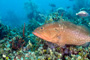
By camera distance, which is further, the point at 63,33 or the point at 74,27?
the point at 74,27

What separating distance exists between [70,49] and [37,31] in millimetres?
1183

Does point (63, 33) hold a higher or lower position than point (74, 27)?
lower

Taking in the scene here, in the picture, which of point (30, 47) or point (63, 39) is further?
point (30, 47)

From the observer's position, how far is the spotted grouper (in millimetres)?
2787

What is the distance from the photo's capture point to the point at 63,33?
9.24ft

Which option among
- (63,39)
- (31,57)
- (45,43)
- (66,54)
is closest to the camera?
(31,57)

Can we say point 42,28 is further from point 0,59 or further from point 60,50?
point 0,59

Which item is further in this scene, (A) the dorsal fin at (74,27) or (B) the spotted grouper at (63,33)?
(A) the dorsal fin at (74,27)

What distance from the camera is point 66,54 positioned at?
299 cm

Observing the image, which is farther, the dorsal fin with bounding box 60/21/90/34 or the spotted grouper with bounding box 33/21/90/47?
the dorsal fin with bounding box 60/21/90/34

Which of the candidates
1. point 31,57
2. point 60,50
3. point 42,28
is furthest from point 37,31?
point 60,50

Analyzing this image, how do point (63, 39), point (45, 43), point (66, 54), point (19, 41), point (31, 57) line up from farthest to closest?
point (19, 41)
point (45, 43)
point (66, 54)
point (63, 39)
point (31, 57)

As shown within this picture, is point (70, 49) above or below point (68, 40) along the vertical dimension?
below

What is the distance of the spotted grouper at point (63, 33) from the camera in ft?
9.14
